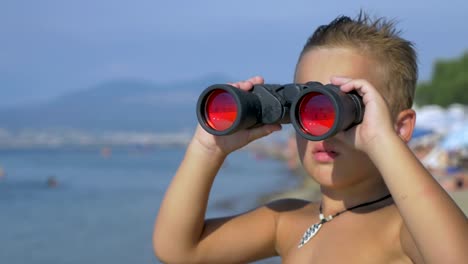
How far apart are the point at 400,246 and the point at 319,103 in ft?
1.31

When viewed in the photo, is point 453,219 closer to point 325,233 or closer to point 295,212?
point 325,233

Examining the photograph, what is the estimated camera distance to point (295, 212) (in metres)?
2.26

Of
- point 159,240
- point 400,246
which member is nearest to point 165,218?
point 159,240

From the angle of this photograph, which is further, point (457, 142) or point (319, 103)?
point (457, 142)

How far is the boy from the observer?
63.6 inches

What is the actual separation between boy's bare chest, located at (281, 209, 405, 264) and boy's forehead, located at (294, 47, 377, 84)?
1.16 feet

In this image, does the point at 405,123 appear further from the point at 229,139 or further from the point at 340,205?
the point at 229,139

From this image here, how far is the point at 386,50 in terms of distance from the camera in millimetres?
1933

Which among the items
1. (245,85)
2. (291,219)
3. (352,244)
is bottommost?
(291,219)

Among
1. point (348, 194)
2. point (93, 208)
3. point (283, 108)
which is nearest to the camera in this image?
point (283, 108)

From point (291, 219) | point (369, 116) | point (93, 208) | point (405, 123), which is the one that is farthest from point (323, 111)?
point (93, 208)

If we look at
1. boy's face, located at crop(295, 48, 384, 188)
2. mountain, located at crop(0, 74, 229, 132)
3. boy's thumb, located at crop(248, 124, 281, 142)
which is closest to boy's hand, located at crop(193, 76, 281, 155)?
boy's thumb, located at crop(248, 124, 281, 142)

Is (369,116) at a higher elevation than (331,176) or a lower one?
higher

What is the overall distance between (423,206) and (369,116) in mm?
223
